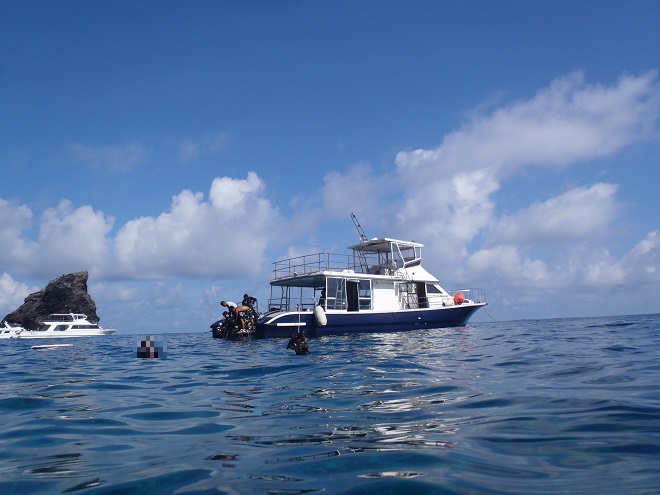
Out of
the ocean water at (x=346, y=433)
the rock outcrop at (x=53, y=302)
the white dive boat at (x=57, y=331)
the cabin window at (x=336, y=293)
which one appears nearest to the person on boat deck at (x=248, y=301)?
the cabin window at (x=336, y=293)

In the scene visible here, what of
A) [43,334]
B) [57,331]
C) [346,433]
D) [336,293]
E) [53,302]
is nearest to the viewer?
[346,433]

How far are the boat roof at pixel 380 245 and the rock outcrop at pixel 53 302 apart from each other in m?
58.1

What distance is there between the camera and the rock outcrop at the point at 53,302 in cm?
7188

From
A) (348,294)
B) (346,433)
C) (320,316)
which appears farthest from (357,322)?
(346,433)

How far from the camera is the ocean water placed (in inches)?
143

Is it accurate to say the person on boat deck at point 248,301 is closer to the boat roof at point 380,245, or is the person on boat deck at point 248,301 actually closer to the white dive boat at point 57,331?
the boat roof at point 380,245

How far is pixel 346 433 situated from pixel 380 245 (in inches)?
964

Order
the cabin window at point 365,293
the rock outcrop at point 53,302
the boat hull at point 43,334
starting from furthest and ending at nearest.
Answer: the rock outcrop at point 53,302 → the boat hull at point 43,334 → the cabin window at point 365,293

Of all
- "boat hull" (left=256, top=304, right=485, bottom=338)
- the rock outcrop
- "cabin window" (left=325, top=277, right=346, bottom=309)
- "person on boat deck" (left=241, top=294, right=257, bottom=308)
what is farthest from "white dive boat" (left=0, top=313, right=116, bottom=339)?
"cabin window" (left=325, top=277, right=346, bottom=309)

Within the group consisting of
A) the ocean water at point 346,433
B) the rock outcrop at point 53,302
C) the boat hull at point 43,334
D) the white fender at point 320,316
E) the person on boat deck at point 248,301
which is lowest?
the ocean water at point 346,433

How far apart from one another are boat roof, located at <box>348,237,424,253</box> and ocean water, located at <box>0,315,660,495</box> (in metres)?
18.5

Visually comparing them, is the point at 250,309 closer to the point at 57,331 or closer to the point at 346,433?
the point at 346,433

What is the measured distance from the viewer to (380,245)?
95.9 ft

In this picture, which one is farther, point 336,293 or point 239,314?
point 336,293
